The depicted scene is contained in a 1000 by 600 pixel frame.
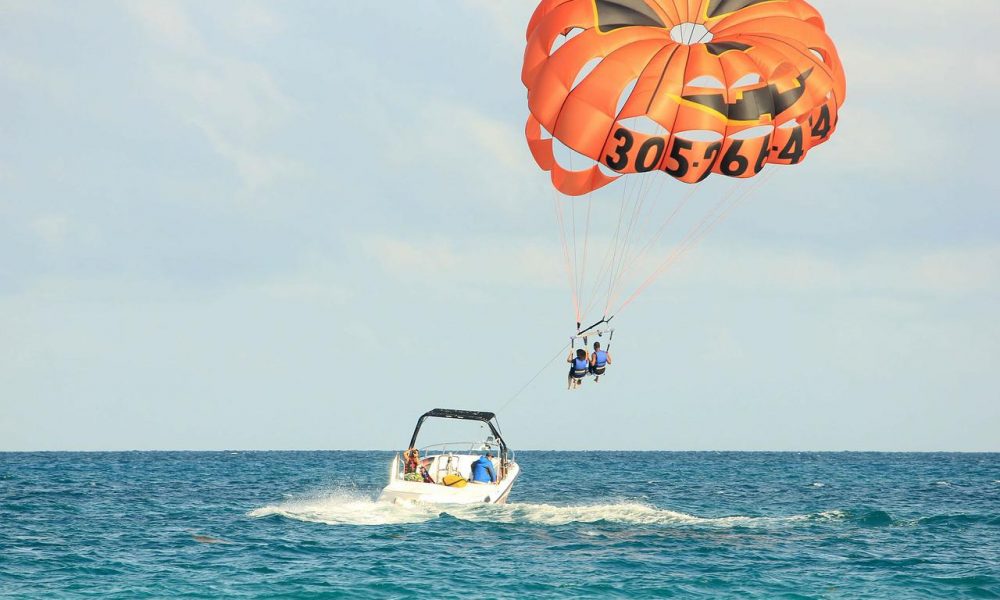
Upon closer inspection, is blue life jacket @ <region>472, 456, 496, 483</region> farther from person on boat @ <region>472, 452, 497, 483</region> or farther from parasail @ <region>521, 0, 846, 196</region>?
parasail @ <region>521, 0, 846, 196</region>

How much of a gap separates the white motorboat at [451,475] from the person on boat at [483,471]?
18cm

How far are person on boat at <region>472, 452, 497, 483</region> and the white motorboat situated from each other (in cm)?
18

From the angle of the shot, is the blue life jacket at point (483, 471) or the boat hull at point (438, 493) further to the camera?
the blue life jacket at point (483, 471)

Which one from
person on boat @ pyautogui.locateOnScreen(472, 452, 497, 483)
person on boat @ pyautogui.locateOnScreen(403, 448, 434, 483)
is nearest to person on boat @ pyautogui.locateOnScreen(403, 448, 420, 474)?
person on boat @ pyautogui.locateOnScreen(403, 448, 434, 483)

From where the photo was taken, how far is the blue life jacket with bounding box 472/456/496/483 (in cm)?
2908

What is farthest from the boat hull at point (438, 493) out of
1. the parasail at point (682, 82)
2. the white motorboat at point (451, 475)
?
the parasail at point (682, 82)

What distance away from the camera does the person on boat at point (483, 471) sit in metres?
29.1

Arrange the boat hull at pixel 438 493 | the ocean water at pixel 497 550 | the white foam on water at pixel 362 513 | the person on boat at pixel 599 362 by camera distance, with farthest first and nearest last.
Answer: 1. the white foam on water at pixel 362 513
2. the boat hull at pixel 438 493
3. the person on boat at pixel 599 362
4. the ocean water at pixel 497 550

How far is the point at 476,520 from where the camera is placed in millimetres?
28438

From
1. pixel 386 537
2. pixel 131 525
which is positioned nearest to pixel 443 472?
pixel 386 537

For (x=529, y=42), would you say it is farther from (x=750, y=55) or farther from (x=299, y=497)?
(x=299, y=497)

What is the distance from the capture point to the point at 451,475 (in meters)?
28.9

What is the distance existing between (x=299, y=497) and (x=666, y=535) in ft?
75.2

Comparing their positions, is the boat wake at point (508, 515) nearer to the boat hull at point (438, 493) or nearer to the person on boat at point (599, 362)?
the boat hull at point (438, 493)
